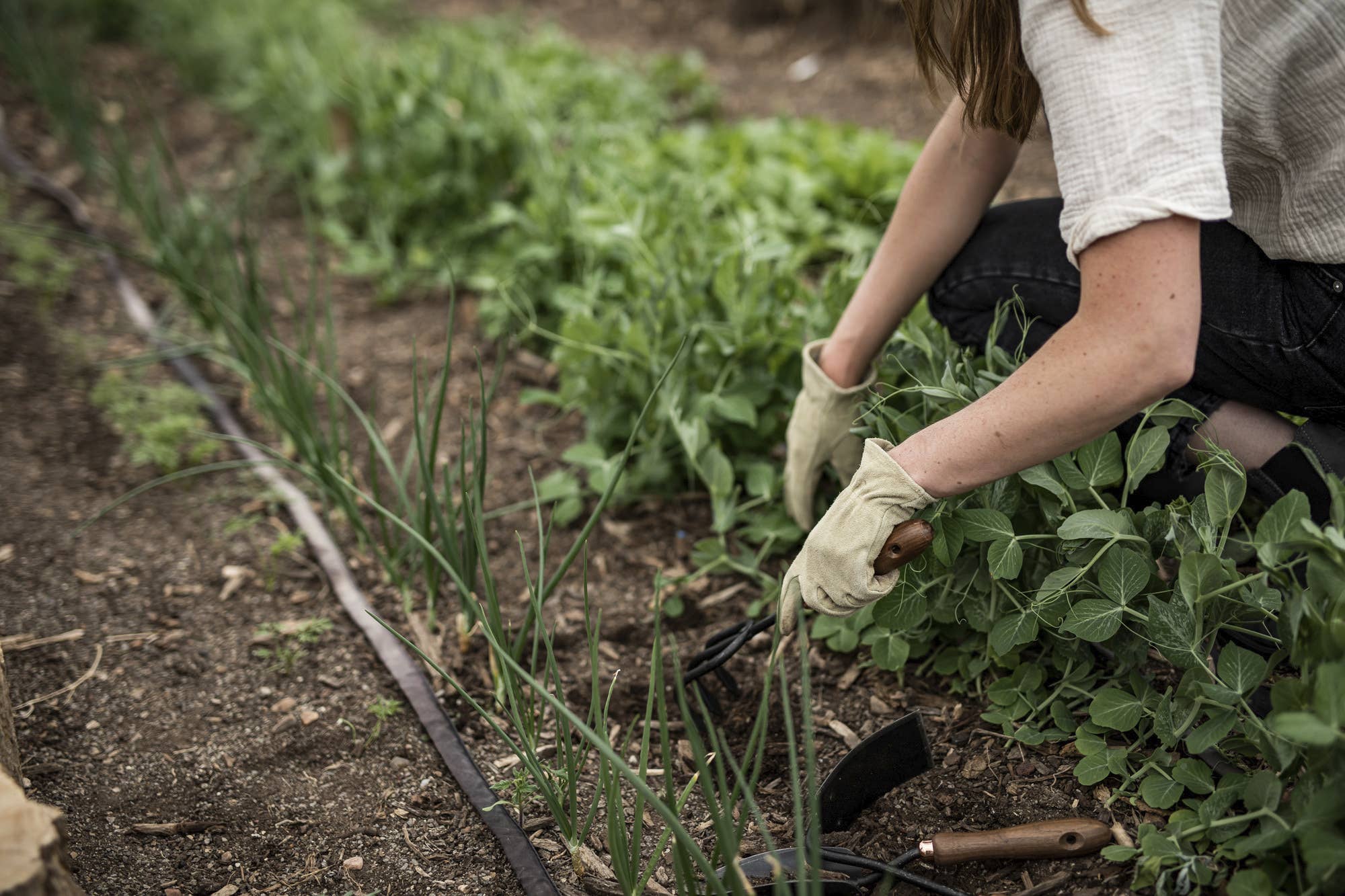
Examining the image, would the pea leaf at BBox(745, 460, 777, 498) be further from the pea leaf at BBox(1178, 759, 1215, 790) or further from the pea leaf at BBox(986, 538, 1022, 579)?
the pea leaf at BBox(1178, 759, 1215, 790)

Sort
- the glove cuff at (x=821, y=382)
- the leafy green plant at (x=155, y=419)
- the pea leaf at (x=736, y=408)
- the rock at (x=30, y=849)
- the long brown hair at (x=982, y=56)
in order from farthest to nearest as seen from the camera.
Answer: the leafy green plant at (x=155, y=419), the pea leaf at (x=736, y=408), the glove cuff at (x=821, y=382), the long brown hair at (x=982, y=56), the rock at (x=30, y=849)

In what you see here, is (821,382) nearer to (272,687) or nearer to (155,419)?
(272,687)

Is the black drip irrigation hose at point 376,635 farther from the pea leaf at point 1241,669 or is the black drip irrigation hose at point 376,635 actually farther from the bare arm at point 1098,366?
the pea leaf at point 1241,669

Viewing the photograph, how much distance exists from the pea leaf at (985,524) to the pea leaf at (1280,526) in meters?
0.28

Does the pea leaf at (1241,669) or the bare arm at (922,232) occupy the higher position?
the bare arm at (922,232)

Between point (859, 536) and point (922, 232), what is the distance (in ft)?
1.93

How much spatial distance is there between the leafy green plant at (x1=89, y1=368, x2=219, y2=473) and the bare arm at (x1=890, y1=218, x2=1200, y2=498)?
5.28 feet

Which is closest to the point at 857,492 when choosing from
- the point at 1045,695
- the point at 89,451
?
the point at 1045,695

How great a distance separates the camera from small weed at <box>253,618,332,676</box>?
1673mm

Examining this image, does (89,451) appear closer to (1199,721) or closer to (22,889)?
(22,889)

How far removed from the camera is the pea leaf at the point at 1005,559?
126 centimetres

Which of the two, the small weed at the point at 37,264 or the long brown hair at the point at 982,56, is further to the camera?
the small weed at the point at 37,264

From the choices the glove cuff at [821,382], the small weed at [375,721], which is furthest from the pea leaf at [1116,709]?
the small weed at [375,721]

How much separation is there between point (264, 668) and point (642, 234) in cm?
112
